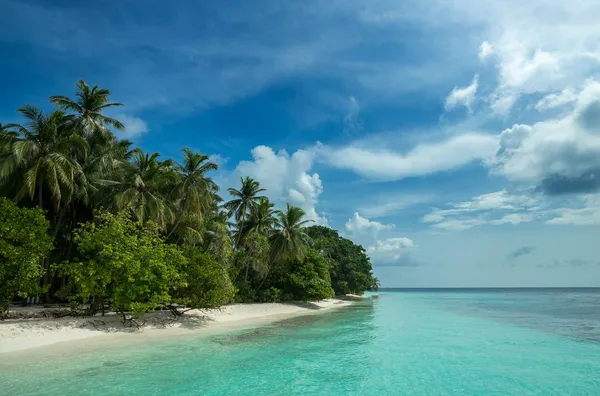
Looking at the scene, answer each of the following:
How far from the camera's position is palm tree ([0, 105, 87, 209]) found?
20062 mm

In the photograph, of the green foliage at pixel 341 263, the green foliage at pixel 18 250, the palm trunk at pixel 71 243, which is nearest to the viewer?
→ the green foliage at pixel 18 250

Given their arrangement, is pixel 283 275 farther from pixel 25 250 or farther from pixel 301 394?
pixel 301 394

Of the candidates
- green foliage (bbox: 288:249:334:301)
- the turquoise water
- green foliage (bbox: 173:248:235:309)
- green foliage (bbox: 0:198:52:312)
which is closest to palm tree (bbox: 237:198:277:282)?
green foliage (bbox: 288:249:334:301)

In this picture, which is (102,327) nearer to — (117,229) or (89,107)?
(117,229)

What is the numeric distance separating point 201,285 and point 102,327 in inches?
227

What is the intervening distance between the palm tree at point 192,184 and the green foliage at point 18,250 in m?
10.6

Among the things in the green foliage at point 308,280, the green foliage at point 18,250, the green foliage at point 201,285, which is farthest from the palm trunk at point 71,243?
the green foliage at point 308,280

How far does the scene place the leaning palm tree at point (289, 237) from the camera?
122 feet

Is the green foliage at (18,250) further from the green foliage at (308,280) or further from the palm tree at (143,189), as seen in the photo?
the green foliage at (308,280)

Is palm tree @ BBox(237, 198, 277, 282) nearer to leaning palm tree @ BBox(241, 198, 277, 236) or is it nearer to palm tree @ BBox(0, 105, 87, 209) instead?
leaning palm tree @ BBox(241, 198, 277, 236)

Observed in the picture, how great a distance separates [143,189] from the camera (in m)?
24.7

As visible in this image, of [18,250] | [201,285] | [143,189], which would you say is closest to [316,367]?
[201,285]

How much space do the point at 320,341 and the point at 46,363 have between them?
1168 centimetres

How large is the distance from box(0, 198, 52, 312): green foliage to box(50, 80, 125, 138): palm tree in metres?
11.4
